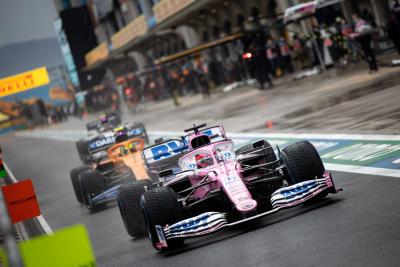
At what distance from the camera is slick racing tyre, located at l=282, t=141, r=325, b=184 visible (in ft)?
33.8

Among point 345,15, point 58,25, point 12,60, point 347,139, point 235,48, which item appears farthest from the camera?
point 58,25

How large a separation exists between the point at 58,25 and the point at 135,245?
9015 centimetres

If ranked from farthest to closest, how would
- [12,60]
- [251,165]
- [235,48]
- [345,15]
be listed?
[235,48] → [345,15] → [12,60] → [251,165]

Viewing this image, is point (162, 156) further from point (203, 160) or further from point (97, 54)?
point (97, 54)

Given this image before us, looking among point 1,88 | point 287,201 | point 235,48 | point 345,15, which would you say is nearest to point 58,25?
point 235,48

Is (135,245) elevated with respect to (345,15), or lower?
lower

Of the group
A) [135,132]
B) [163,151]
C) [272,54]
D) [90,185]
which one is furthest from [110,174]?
[272,54]

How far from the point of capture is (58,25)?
98938 millimetres

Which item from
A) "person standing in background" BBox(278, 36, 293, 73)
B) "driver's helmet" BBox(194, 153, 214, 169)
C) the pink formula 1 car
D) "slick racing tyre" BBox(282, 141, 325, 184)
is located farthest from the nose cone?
"person standing in background" BBox(278, 36, 293, 73)

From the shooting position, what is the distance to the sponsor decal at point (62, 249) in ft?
19.0

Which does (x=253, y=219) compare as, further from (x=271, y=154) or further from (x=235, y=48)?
(x=235, y=48)

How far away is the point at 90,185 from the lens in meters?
16.4

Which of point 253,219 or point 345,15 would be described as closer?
point 253,219

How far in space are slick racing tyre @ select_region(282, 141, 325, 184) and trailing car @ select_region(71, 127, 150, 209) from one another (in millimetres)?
5523
